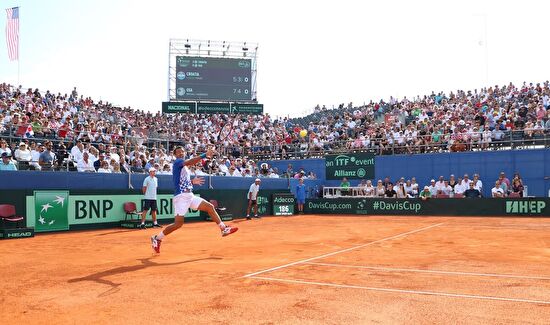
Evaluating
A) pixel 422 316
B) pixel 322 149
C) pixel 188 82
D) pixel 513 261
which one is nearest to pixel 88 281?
pixel 422 316

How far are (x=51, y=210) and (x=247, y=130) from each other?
27799mm

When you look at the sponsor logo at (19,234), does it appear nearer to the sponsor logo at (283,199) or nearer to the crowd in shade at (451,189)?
the sponsor logo at (283,199)

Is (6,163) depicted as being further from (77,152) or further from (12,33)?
(12,33)

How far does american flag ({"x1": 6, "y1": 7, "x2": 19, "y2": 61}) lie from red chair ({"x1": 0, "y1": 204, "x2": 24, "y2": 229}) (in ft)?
65.8

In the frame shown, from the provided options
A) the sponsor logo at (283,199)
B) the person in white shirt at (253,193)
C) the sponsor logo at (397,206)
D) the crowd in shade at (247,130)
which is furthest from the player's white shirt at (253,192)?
the sponsor logo at (397,206)

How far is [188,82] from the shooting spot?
46.8 meters

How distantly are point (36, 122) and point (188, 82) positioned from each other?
2513 cm

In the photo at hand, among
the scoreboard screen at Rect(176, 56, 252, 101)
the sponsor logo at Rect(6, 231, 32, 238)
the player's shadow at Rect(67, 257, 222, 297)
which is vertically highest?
the scoreboard screen at Rect(176, 56, 252, 101)

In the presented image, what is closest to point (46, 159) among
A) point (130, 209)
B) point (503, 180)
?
point (130, 209)

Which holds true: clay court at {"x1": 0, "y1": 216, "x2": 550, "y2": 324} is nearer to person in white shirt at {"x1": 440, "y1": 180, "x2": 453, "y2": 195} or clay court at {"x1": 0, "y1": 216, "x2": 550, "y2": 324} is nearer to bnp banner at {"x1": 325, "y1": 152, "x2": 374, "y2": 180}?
person in white shirt at {"x1": 440, "y1": 180, "x2": 453, "y2": 195}

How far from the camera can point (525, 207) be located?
24.6 metres

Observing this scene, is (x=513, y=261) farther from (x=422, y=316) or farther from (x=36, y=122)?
(x=36, y=122)

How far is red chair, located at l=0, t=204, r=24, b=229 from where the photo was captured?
15906 millimetres

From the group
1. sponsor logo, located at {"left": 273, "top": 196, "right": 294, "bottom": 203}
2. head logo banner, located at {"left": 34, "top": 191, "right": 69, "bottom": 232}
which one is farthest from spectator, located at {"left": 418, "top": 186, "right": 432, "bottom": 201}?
head logo banner, located at {"left": 34, "top": 191, "right": 69, "bottom": 232}
